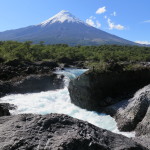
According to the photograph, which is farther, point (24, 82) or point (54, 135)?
point (24, 82)

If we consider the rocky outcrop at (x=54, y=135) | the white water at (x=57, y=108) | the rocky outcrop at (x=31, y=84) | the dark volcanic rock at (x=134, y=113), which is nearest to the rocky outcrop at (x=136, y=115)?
→ the dark volcanic rock at (x=134, y=113)

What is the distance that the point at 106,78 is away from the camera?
19719 mm

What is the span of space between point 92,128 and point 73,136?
64cm

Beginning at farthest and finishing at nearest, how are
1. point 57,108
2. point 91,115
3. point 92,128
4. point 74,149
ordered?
point 57,108 < point 91,115 < point 92,128 < point 74,149

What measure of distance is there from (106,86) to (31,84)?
15877 millimetres

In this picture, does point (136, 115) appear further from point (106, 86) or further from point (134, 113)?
point (106, 86)

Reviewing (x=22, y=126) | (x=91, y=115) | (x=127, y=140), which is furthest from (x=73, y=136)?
(x=91, y=115)

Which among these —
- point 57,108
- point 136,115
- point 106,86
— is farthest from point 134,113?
point 57,108

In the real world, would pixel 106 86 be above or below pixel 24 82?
above

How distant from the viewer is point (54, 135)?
408 cm

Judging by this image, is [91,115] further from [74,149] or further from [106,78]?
[74,149]

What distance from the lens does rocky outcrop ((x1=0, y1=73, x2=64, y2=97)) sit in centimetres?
3139

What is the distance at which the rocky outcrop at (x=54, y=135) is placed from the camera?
3.84 metres

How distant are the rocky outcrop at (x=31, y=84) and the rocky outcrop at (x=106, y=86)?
1310 centimetres
